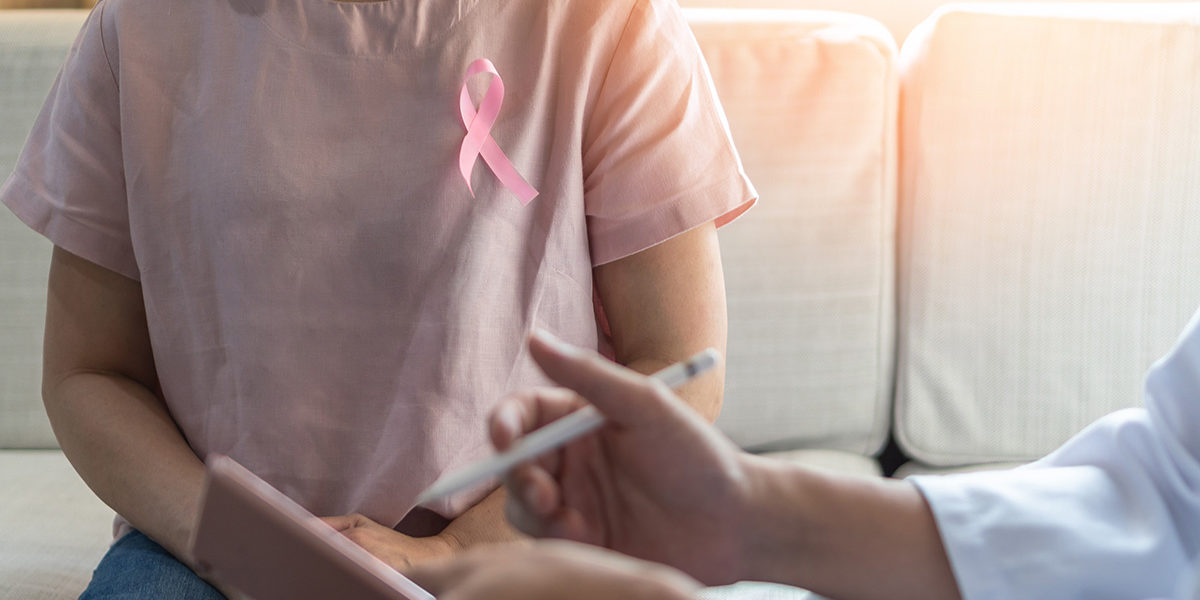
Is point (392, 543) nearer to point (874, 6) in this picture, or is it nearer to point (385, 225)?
point (385, 225)

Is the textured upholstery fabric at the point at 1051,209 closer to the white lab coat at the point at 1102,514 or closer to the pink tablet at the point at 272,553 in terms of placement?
the white lab coat at the point at 1102,514

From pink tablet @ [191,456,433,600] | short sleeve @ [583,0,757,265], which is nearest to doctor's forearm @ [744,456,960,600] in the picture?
pink tablet @ [191,456,433,600]

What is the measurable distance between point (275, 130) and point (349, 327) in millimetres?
188

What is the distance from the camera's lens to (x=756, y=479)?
0.63 m

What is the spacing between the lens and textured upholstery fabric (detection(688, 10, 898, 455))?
1354mm

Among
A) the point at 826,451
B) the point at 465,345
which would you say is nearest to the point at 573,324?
the point at 465,345

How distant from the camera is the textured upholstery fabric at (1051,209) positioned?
1319 millimetres

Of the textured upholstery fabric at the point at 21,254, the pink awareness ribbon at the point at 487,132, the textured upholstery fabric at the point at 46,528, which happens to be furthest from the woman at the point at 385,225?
the textured upholstery fabric at the point at 21,254

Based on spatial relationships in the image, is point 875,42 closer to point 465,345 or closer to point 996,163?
point 996,163

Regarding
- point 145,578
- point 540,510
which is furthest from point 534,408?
point 145,578

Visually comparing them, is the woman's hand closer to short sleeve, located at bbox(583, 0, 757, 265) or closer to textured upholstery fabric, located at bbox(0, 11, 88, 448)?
short sleeve, located at bbox(583, 0, 757, 265)

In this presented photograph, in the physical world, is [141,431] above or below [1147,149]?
below

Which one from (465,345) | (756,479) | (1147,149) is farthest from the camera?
(1147,149)

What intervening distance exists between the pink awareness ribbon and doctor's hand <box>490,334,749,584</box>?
347 mm
